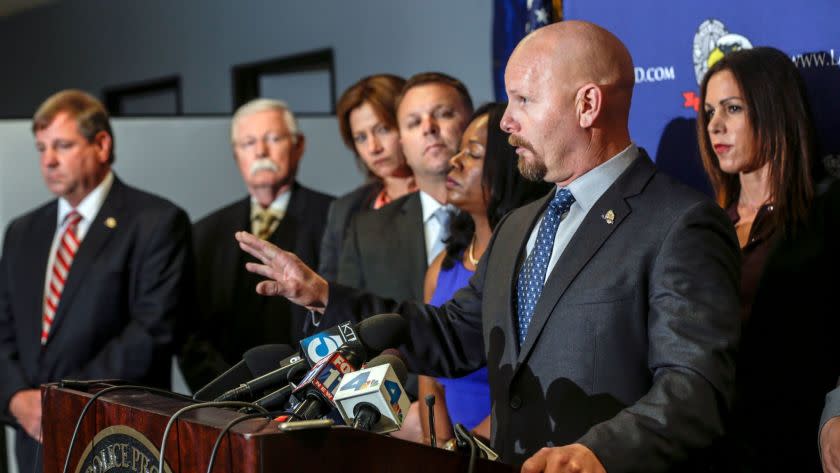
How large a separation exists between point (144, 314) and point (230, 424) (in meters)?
2.49

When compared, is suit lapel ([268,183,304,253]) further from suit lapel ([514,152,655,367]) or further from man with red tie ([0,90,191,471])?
suit lapel ([514,152,655,367])

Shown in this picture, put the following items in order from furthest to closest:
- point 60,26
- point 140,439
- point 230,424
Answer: point 60,26 < point 140,439 < point 230,424

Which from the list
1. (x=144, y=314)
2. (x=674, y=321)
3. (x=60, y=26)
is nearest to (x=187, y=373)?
(x=144, y=314)

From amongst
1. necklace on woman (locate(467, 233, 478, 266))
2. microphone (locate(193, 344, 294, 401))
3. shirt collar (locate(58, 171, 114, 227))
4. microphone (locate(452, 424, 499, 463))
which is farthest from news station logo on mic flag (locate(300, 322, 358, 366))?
shirt collar (locate(58, 171, 114, 227))

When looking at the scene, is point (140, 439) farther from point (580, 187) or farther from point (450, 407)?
point (450, 407)

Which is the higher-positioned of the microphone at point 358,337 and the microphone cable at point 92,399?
the microphone at point 358,337

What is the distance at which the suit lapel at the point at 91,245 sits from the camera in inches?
153

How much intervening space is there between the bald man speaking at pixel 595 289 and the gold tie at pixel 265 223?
183 cm

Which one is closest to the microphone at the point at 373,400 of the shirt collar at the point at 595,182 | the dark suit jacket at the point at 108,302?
the shirt collar at the point at 595,182

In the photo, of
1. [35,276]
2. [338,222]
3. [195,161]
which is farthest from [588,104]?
[195,161]

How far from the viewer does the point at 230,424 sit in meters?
1.47

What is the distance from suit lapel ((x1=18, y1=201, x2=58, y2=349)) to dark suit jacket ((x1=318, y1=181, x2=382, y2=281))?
997 mm

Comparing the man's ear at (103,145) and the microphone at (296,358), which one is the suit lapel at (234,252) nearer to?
the man's ear at (103,145)

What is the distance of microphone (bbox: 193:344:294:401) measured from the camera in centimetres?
183
